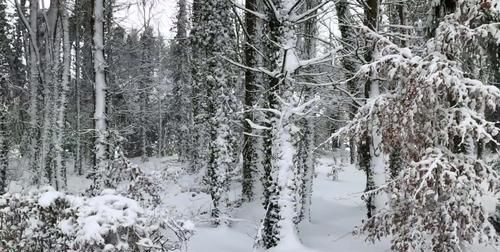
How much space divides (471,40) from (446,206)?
2.21m

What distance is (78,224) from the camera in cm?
576

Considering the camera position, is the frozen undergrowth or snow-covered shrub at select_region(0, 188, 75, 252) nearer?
the frozen undergrowth

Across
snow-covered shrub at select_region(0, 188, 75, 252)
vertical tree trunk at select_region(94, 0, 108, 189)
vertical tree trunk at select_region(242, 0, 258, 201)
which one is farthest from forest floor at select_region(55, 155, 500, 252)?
snow-covered shrub at select_region(0, 188, 75, 252)

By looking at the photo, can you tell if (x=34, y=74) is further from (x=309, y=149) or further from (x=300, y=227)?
(x=300, y=227)

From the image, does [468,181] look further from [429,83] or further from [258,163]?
[258,163]

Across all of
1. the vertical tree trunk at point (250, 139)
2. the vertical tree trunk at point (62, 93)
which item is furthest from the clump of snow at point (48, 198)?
the vertical tree trunk at point (62, 93)

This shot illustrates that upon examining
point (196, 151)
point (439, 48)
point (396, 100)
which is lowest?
point (196, 151)

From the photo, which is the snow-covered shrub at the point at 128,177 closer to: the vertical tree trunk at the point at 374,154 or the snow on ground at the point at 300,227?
the snow on ground at the point at 300,227

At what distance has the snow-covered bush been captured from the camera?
18.3 ft

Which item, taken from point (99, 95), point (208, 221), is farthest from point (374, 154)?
point (99, 95)

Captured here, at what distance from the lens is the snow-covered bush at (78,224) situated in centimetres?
559

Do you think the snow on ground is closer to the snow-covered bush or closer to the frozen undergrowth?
the frozen undergrowth

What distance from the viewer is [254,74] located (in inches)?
554

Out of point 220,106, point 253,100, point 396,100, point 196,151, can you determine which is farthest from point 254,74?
point 196,151
